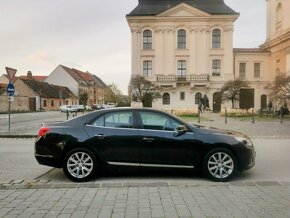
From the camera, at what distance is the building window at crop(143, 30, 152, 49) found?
6094 centimetres

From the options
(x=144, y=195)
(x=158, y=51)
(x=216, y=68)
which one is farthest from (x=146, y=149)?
(x=216, y=68)

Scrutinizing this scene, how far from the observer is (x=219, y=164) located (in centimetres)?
736

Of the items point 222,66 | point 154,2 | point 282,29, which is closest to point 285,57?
point 282,29

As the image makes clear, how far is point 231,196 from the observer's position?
6.09 metres

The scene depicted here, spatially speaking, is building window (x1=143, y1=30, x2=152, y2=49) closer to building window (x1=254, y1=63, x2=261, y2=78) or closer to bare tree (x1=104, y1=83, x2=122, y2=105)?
building window (x1=254, y1=63, x2=261, y2=78)

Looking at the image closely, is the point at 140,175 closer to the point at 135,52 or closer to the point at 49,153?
the point at 49,153

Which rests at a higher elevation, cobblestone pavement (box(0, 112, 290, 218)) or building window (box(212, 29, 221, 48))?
building window (box(212, 29, 221, 48))

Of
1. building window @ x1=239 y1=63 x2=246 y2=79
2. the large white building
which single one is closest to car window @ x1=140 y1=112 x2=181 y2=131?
the large white building

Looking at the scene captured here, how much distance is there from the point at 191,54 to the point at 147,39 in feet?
26.1

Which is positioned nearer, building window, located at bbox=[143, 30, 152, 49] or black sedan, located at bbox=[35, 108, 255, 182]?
black sedan, located at bbox=[35, 108, 255, 182]

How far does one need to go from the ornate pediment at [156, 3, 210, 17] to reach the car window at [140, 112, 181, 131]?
5469 centimetres

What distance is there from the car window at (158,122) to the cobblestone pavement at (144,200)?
121 cm

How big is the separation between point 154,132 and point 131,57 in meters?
54.4

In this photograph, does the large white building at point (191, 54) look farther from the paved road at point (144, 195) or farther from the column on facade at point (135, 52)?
the paved road at point (144, 195)
